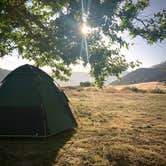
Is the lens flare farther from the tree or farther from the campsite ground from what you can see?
the campsite ground

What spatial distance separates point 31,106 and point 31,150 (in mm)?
1823

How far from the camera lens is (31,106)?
853 centimetres

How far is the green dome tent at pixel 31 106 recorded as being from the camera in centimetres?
830

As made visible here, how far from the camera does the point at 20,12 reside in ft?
34.8

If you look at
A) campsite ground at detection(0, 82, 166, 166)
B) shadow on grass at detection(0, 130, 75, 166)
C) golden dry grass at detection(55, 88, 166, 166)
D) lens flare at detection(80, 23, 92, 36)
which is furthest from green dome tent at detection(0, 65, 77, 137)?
lens flare at detection(80, 23, 92, 36)

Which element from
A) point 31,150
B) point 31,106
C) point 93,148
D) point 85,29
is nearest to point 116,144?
point 93,148

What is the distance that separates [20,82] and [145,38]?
6600mm

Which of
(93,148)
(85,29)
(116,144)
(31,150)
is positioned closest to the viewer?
(31,150)

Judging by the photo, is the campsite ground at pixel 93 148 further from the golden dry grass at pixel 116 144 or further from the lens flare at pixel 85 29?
the lens flare at pixel 85 29

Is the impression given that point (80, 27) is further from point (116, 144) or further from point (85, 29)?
point (116, 144)

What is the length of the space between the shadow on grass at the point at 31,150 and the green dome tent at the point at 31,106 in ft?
0.93

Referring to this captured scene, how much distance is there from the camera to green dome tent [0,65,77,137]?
8.30 meters

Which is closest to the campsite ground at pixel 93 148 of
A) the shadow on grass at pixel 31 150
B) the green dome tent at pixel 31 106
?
the shadow on grass at pixel 31 150

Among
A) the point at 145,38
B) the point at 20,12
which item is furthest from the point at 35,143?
the point at 145,38
